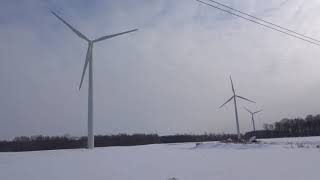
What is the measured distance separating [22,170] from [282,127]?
5877 inches

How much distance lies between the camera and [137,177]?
47.0ft

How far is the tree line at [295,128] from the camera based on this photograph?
141 m

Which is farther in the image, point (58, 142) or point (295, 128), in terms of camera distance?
point (295, 128)

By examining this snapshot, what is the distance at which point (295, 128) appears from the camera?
14800cm

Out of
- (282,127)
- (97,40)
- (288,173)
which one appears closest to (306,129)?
(282,127)

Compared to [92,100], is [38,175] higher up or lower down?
lower down

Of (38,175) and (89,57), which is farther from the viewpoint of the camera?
(89,57)

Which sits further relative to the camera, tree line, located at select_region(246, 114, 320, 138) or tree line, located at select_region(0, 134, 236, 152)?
tree line, located at select_region(246, 114, 320, 138)

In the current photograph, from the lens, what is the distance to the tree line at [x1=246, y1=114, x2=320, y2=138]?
141250 millimetres

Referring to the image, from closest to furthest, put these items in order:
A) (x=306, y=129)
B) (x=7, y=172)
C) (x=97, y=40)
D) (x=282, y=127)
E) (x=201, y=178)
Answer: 1. (x=201, y=178)
2. (x=7, y=172)
3. (x=97, y=40)
4. (x=306, y=129)
5. (x=282, y=127)

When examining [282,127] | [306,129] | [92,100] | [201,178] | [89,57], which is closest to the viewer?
[201,178]

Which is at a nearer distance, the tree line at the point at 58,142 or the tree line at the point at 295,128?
the tree line at the point at 58,142

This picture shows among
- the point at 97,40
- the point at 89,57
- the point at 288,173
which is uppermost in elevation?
the point at 97,40

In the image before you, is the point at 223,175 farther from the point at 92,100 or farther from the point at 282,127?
the point at 282,127
